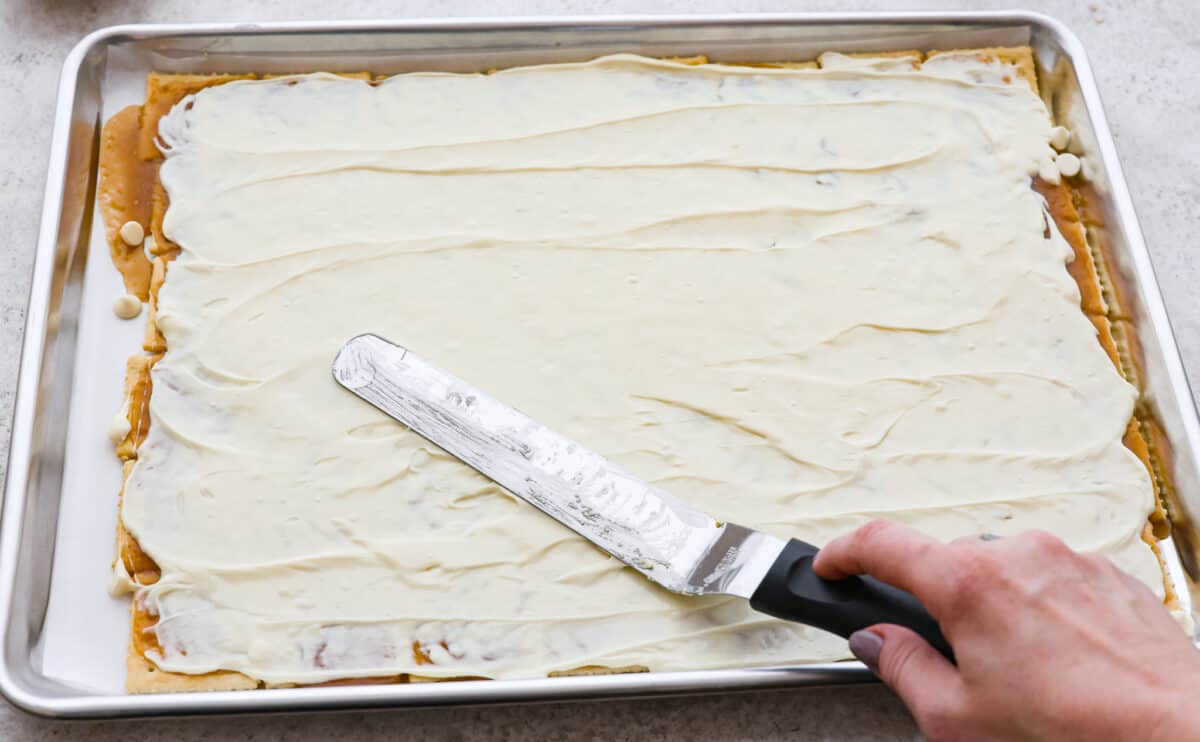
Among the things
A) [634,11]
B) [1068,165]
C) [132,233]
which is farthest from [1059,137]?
[132,233]

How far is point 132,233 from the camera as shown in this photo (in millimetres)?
1698

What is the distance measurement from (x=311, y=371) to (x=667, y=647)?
698 millimetres

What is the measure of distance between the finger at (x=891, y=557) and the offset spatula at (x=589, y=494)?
67mm

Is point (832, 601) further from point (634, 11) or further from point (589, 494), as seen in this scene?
point (634, 11)

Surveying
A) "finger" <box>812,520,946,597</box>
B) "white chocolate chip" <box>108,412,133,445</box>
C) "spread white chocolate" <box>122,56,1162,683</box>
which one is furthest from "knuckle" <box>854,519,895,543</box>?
"white chocolate chip" <box>108,412,133,445</box>

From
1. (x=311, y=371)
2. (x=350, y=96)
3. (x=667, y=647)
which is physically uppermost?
(x=350, y=96)

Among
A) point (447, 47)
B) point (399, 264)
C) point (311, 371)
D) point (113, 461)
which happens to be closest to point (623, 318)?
point (399, 264)

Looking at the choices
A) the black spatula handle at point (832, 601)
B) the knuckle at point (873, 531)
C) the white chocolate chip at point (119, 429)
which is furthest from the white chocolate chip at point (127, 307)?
the knuckle at point (873, 531)

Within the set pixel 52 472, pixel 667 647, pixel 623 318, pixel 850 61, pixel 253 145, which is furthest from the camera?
pixel 850 61

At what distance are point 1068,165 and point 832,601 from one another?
103 centimetres

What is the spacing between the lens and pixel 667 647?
1.43m

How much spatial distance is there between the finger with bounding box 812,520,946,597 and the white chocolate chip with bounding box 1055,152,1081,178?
A: 3.12ft

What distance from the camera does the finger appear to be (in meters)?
1.14

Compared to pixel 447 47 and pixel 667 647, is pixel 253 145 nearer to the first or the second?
pixel 447 47
